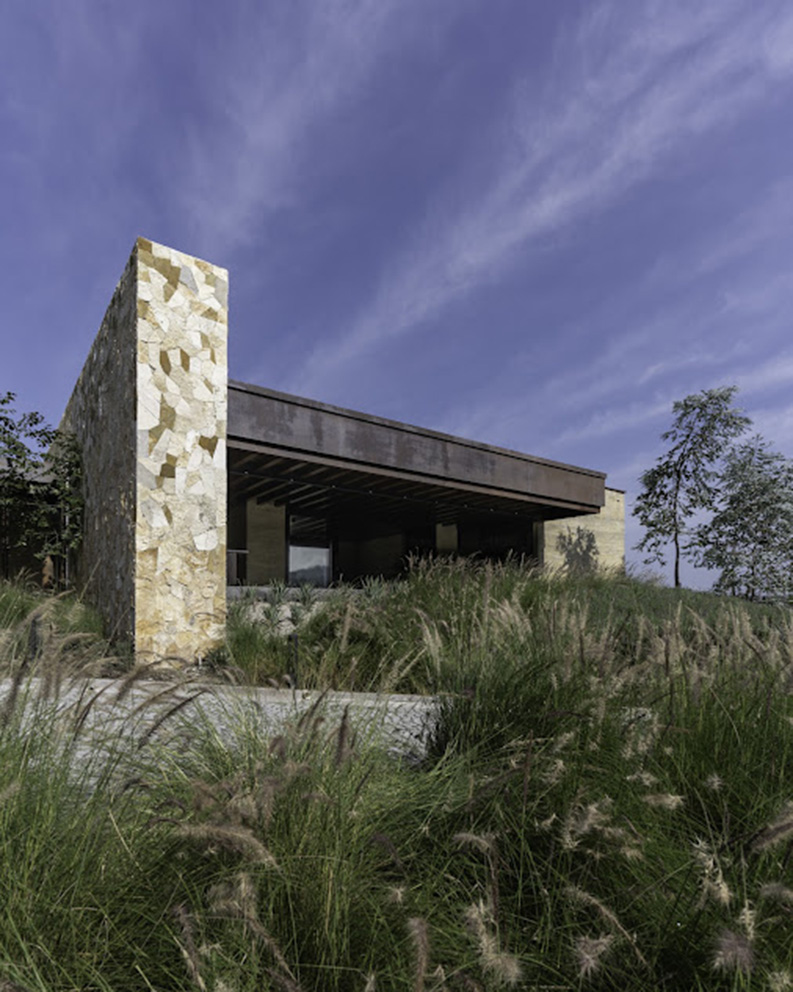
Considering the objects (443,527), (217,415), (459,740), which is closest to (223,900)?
(459,740)

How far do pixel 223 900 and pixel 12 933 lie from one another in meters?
0.55

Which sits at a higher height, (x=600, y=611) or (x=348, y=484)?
(x=348, y=484)

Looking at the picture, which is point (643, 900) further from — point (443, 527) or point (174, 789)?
point (443, 527)

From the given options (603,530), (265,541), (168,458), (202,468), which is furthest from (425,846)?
(603,530)

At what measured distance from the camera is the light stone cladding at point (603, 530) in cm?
1625

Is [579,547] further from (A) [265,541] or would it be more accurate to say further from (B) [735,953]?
(B) [735,953]

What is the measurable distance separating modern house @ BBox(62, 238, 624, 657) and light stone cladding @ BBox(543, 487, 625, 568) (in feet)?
3.36

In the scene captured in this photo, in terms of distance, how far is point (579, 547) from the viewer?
54.8 ft

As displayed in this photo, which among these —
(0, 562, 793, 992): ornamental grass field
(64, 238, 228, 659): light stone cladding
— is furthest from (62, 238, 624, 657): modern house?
(0, 562, 793, 992): ornamental grass field

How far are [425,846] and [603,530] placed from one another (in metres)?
16.2

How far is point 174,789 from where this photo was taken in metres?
2.30

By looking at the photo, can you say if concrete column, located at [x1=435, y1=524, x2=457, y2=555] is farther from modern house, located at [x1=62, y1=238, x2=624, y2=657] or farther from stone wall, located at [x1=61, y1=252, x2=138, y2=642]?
stone wall, located at [x1=61, y1=252, x2=138, y2=642]

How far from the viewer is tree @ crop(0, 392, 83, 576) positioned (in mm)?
10227

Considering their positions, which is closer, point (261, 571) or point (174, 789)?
point (174, 789)
